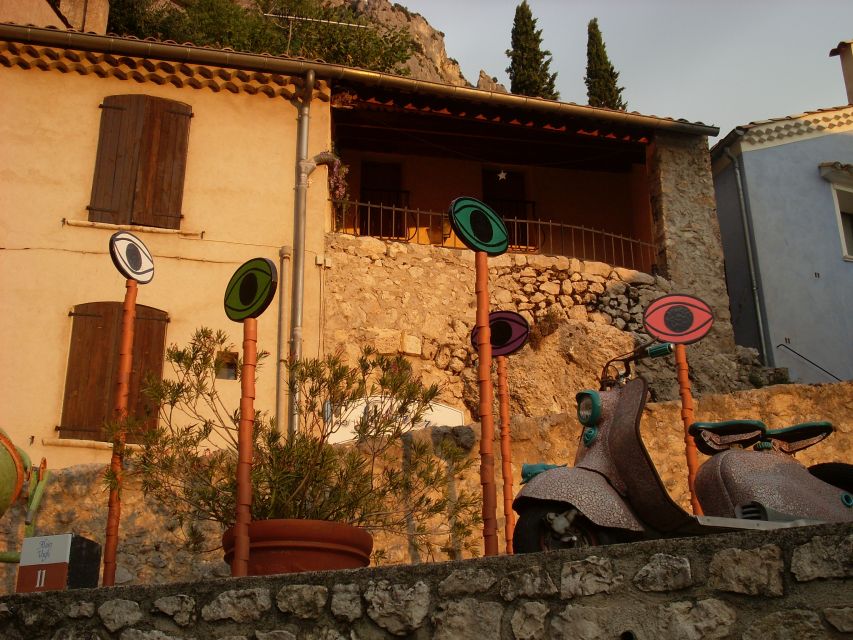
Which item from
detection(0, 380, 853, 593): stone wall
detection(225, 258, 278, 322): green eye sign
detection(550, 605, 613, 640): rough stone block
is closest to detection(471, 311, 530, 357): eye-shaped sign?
detection(0, 380, 853, 593): stone wall

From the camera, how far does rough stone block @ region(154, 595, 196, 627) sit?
4254mm

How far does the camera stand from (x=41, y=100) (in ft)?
41.7

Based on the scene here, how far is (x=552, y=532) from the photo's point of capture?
4.86m

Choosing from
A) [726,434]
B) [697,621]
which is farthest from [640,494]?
[697,621]

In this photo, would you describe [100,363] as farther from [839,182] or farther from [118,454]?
[839,182]

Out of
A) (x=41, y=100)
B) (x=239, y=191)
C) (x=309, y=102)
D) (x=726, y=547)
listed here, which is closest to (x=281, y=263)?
(x=239, y=191)

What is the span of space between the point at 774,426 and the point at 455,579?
5694 mm

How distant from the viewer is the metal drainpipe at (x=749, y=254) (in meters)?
14.9

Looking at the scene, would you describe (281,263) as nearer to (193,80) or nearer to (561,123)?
(193,80)

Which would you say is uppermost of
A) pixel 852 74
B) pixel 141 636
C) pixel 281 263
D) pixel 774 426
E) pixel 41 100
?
pixel 852 74

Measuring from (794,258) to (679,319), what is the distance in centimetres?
940

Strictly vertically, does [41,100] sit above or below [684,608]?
above

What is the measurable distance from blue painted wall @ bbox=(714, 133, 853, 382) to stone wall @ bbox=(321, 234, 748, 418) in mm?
1653

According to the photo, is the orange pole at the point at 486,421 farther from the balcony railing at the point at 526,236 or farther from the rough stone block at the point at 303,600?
A: the balcony railing at the point at 526,236
